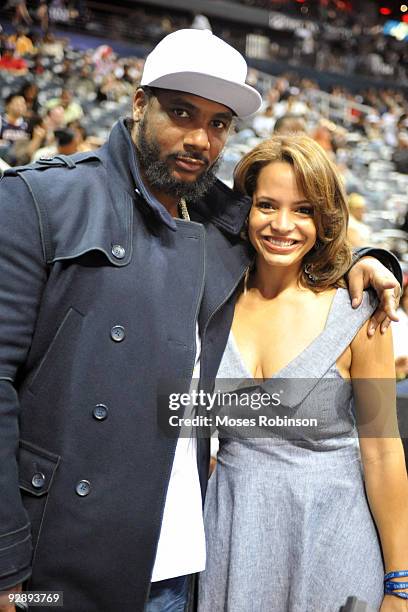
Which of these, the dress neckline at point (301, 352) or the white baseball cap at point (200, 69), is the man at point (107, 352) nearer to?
the white baseball cap at point (200, 69)

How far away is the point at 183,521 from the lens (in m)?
1.37

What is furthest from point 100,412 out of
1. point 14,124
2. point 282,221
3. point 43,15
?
point 43,15

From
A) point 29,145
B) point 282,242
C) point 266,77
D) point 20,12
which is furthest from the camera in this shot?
point 266,77

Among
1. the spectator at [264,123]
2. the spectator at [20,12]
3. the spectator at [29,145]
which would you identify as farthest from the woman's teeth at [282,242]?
the spectator at [20,12]

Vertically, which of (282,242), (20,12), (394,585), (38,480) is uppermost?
(20,12)

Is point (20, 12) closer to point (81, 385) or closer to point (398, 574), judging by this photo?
point (81, 385)

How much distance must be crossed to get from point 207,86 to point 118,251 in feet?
1.29

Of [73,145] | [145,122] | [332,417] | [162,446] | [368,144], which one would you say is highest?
[368,144]

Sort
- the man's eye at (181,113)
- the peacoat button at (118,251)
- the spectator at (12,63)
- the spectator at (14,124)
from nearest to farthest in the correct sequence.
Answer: the peacoat button at (118,251) < the man's eye at (181,113) < the spectator at (14,124) < the spectator at (12,63)

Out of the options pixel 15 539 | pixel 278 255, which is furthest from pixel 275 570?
pixel 278 255

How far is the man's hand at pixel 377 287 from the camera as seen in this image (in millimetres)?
1408

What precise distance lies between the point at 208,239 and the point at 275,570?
74cm

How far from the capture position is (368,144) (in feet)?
43.0

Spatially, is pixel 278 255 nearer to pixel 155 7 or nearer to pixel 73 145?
pixel 73 145
